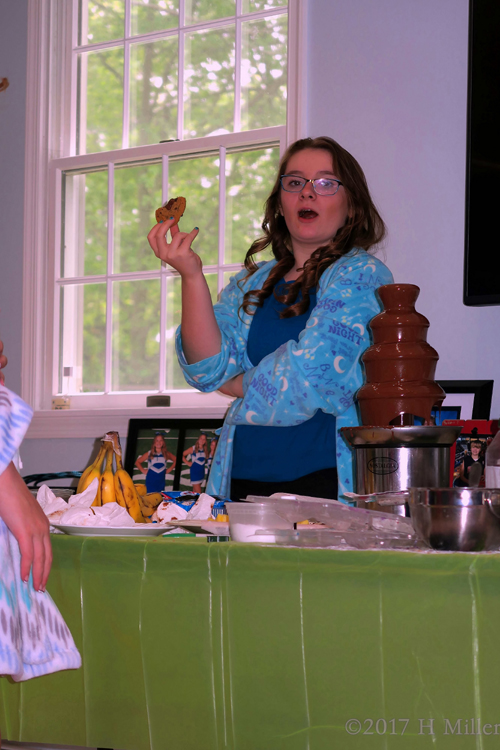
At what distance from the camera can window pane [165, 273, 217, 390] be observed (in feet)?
10.1

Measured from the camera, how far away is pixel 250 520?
99cm

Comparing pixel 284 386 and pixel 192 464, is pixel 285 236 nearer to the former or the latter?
pixel 284 386

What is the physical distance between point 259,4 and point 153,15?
Answer: 51 cm

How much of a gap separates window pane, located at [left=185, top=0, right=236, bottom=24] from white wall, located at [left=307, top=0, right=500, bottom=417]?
582mm

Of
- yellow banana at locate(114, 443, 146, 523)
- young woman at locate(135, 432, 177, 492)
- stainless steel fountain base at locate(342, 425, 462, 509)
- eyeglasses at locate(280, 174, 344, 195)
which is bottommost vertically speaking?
young woman at locate(135, 432, 177, 492)

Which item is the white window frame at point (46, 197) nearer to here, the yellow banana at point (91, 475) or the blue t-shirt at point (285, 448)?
the blue t-shirt at point (285, 448)

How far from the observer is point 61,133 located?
3.36 m

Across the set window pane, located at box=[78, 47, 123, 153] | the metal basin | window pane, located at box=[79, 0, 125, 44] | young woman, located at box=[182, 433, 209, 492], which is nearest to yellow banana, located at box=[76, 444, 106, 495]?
the metal basin

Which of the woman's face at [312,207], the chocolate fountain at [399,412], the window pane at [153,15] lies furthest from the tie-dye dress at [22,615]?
the window pane at [153,15]

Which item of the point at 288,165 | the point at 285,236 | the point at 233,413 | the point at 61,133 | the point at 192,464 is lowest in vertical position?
the point at 192,464

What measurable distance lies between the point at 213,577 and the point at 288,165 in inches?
46.6

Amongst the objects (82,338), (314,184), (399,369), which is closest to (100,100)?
(82,338)

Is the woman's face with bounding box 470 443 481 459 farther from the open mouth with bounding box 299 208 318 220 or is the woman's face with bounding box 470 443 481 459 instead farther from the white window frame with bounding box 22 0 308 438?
the white window frame with bounding box 22 0 308 438

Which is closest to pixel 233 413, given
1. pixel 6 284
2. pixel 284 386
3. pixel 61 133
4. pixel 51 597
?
pixel 284 386
